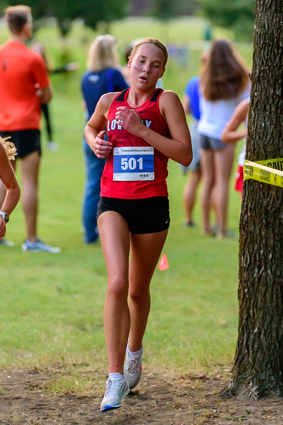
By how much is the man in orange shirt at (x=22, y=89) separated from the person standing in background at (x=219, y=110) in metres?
2.02

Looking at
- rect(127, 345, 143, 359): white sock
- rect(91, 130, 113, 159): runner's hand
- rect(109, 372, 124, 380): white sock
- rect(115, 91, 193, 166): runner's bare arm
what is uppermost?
rect(115, 91, 193, 166): runner's bare arm

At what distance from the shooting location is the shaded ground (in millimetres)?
3508

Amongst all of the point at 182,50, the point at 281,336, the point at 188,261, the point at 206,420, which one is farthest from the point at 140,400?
the point at 182,50

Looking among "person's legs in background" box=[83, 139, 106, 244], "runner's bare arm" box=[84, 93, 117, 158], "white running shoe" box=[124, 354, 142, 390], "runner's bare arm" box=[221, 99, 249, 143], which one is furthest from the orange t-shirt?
"white running shoe" box=[124, 354, 142, 390]

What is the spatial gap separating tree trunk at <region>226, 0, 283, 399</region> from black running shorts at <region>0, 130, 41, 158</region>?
12.8 feet

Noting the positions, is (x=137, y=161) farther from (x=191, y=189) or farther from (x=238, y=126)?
(x=191, y=189)

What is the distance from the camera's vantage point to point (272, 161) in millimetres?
3602

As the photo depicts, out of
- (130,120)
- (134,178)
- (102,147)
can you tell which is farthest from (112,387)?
(130,120)

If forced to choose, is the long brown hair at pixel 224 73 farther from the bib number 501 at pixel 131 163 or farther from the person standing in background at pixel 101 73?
the bib number 501 at pixel 131 163

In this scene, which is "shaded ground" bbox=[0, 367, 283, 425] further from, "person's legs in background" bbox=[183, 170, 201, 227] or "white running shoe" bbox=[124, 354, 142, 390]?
"person's legs in background" bbox=[183, 170, 201, 227]

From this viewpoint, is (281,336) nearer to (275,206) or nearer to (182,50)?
(275,206)

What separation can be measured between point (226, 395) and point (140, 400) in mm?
503

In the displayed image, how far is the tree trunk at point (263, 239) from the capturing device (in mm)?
3523

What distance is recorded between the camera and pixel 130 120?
139 inches
